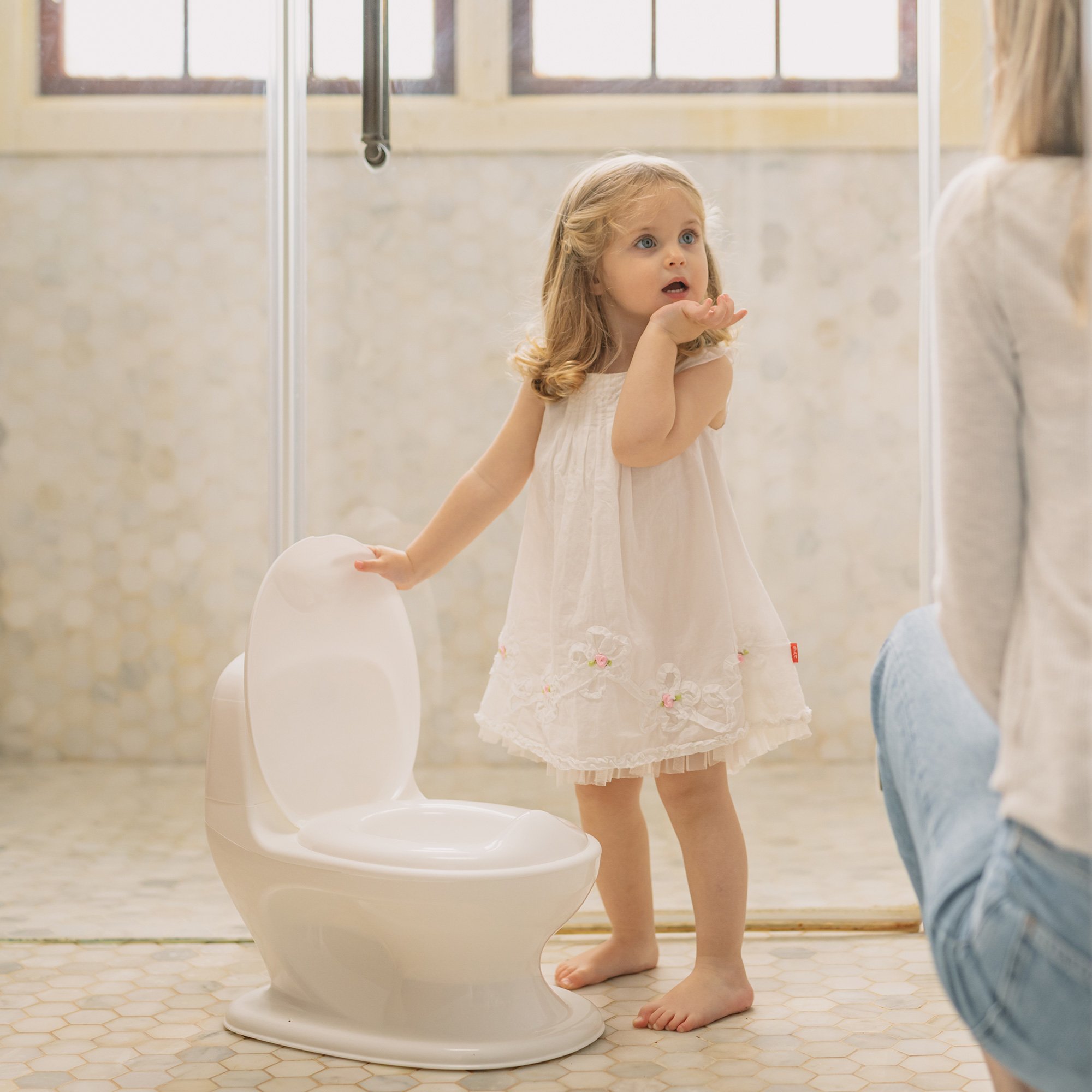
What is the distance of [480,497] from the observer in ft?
4.73

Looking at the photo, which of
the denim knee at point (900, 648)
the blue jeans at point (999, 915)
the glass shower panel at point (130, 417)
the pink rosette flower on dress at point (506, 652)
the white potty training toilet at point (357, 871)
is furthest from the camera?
the glass shower panel at point (130, 417)

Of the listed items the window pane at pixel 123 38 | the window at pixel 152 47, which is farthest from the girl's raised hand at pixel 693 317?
the window pane at pixel 123 38

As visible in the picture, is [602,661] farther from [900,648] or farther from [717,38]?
[717,38]

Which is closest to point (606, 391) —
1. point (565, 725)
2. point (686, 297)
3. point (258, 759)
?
point (686, 297)

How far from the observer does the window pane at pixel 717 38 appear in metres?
1.83

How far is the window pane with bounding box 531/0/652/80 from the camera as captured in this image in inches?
72.9

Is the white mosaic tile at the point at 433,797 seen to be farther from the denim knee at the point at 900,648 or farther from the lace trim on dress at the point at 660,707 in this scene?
the denim knee at the point at 900,648

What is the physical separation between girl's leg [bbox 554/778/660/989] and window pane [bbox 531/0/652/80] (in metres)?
1.10

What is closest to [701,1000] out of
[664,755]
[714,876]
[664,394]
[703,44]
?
[714,876]

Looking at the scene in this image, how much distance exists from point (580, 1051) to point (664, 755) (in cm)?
30

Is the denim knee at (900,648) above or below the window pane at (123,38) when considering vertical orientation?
below

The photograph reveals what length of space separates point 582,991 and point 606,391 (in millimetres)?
673

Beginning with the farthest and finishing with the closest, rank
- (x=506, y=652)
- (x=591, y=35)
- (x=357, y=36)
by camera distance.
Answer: (x=591, y=35) < (x=357, y=36) < (x=506, y=652)

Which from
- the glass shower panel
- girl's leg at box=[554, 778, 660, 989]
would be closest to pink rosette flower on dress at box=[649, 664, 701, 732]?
girl's leg at box=[554, 778, 660, 989]
